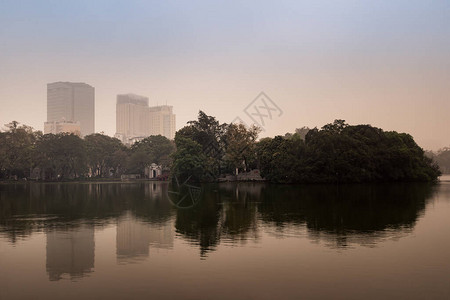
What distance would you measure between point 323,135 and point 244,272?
205ft

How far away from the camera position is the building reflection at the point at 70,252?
1317 centimetres

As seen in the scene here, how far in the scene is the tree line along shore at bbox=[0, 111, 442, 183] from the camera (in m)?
69.6

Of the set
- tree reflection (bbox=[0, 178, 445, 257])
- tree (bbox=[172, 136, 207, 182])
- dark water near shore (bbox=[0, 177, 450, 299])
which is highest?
tree (bbox=[172, 136, 207, 182])

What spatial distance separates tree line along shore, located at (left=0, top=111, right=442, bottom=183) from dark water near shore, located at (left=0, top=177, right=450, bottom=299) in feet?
146

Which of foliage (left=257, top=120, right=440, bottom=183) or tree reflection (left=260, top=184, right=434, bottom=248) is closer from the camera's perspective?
tree reflection (left=260, top=184, right=434, bottom=248)

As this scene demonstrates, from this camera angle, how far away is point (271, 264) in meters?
13.7

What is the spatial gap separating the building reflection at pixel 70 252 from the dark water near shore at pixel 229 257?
35 millimetres

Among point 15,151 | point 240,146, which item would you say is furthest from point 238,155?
point 15,151

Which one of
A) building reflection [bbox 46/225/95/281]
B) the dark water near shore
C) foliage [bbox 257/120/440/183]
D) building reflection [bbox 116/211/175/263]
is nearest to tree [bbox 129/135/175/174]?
foliage [bbox 257/120/440/183]

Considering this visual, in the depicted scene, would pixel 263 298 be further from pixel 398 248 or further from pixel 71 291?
pixel 398 248

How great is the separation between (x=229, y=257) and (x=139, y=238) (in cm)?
563

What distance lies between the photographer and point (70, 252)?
15.8m

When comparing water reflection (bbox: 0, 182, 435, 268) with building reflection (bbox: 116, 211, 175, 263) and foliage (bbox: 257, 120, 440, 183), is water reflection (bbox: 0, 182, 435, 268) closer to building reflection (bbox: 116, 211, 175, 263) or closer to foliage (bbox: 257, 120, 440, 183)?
building reflection (bbox: 116, 211, 175, 263)

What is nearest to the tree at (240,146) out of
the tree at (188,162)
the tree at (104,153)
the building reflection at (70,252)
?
the tree at (188,162)
